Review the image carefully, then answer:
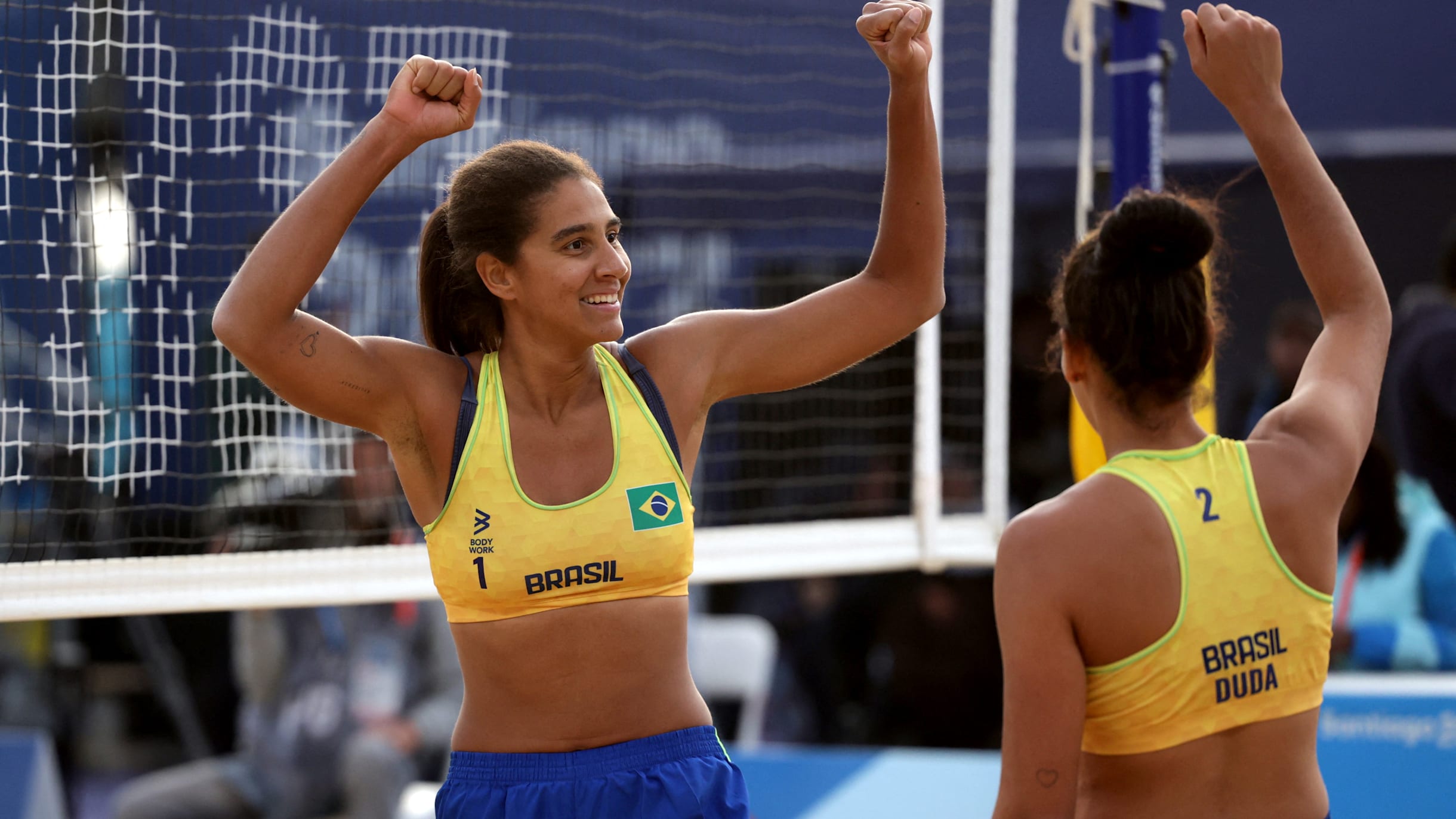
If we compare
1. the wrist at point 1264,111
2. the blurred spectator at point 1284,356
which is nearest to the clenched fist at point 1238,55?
the wrist at point 1264,111

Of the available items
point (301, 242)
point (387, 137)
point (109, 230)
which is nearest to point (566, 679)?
point (301, 242)

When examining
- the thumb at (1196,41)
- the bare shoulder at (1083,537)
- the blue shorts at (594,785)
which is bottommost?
the blue shorts at (594,785)

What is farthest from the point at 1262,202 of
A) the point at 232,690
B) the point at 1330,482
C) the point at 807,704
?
the point at 232,690

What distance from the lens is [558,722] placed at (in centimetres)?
198

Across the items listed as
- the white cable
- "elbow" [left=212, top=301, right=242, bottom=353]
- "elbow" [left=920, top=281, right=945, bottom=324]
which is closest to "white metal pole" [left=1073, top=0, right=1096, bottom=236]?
the white cable

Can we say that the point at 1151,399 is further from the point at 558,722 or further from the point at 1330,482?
the point at 558,722

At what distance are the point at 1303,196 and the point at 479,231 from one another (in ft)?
4.21

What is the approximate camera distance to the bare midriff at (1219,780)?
1.65m

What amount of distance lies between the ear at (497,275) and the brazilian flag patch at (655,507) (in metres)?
0.39

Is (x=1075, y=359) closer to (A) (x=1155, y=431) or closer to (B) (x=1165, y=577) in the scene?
(A) (x=1155, y=431)

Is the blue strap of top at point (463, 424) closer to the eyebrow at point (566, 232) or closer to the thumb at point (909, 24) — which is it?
the eyebrow at point (566, 232)

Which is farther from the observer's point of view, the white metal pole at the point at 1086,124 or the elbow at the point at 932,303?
the white metal pole at the point at 1086,124

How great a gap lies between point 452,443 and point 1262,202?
18.3 feet

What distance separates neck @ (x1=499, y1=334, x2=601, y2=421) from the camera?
210 cm
